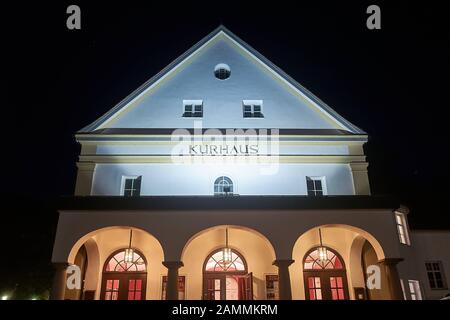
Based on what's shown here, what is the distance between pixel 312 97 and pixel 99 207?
10843 mm

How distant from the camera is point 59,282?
13.9 meters

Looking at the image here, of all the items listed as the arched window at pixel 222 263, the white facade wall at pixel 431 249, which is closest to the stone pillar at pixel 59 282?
the arched window at pixel 222 263

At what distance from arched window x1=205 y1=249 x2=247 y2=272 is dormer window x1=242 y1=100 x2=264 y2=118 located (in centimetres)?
629

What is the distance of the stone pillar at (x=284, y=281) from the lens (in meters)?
13.6

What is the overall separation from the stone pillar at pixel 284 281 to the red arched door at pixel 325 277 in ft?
12.2

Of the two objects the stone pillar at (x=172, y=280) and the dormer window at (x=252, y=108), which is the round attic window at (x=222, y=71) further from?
the stone pillar at (x=172, y=280)

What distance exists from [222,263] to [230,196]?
3.99 meters

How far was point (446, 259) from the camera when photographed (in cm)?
2067

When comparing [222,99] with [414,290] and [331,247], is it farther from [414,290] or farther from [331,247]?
[414,290]

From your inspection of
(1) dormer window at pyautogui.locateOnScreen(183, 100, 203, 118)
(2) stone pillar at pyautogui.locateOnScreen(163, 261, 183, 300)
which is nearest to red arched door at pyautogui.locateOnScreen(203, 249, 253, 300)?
(2) stone pillar at pyautogui.locateOnScreen(163, 261, 183, 300)

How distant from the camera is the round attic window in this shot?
20219 mm

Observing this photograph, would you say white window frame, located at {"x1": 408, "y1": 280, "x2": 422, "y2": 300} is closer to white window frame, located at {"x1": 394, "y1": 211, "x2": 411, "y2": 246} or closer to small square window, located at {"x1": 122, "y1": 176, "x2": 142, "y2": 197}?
white window frame, located at {"x1": 394, "y1": 211, "x2": 411, "y2": 246}

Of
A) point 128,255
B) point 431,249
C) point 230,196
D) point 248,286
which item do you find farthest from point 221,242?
point 431,249

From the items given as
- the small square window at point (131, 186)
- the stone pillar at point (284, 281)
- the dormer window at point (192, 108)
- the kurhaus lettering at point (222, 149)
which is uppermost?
the dormer window at point (192, 108)
